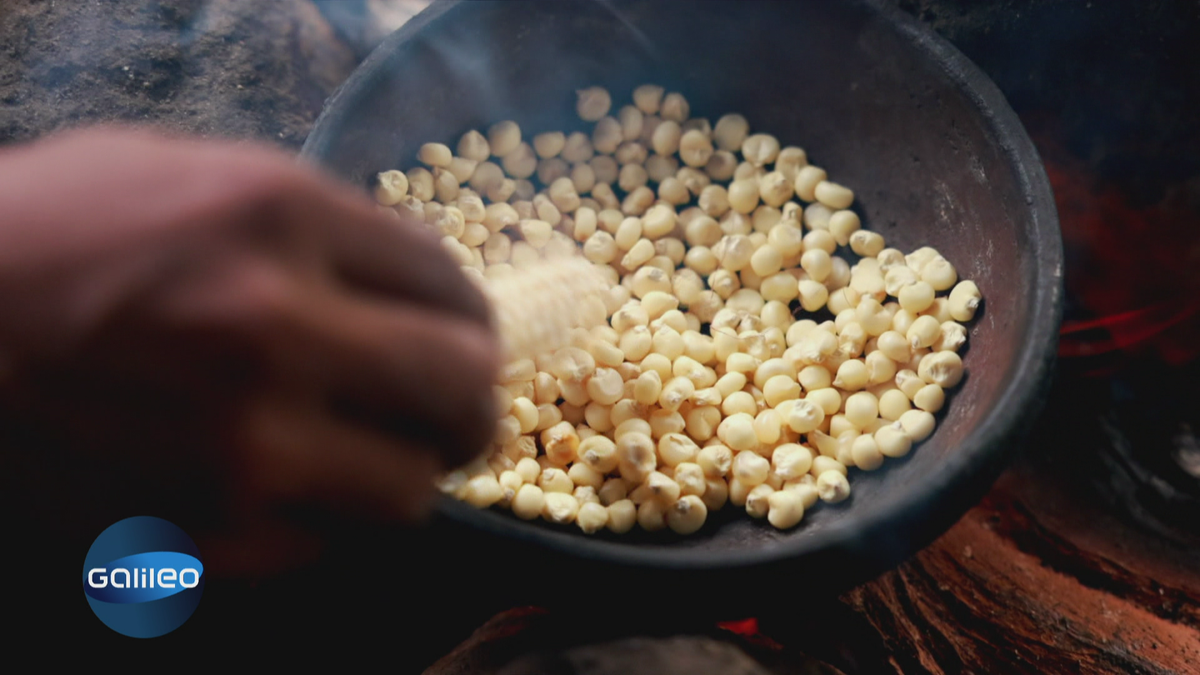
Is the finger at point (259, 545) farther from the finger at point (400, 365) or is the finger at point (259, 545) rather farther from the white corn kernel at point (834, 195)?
the white corn kernel at point (834, 195)

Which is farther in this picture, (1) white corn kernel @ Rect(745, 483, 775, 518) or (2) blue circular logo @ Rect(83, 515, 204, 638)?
(1) white corn kernel @ Rect(745, 483, 775, 518)

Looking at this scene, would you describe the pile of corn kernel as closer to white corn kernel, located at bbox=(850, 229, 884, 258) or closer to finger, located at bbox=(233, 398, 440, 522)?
white corn kernel, located at bbox=(850, 229, 884, 258)

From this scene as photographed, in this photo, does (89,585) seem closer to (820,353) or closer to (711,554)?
(711,554)

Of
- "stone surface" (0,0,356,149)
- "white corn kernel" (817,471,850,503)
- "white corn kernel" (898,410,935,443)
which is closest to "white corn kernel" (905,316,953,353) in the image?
"white corn kernel" (898,410,935,443)

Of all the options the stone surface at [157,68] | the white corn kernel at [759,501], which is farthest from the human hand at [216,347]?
the stone surface at [157,68]

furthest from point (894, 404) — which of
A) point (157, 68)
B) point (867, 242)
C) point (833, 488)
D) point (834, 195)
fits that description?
point (157, 68)

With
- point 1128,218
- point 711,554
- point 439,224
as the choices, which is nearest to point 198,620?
point 439,224

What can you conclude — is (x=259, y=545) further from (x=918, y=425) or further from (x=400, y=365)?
(x=918, y=425)
